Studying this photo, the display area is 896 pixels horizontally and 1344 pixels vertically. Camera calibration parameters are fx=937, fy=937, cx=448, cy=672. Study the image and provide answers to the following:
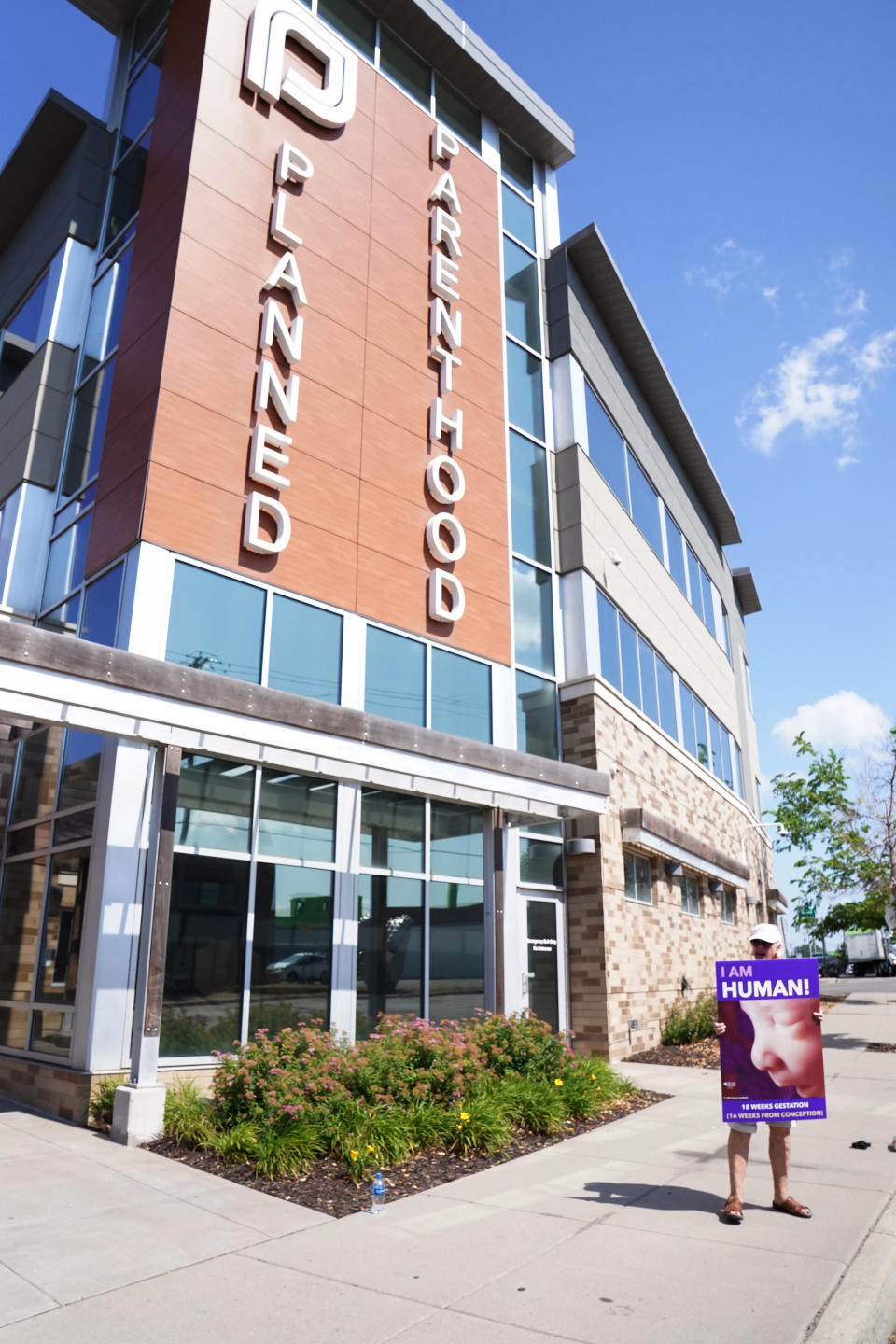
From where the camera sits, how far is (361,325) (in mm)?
14578

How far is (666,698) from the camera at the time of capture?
2206cm

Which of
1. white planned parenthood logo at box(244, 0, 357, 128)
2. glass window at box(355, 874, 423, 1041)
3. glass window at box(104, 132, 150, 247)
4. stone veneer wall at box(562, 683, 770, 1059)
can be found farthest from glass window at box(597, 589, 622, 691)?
glass window at box(104, 132, 150, 247)

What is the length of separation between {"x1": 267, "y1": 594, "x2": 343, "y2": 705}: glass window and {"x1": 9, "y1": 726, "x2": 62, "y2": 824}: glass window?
9.81ft

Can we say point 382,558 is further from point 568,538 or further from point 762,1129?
point 762,1129

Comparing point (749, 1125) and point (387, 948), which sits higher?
point (387, 948)

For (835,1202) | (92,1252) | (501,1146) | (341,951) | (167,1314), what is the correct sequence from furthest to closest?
(341,951) < (501,1146) < (835,1202) < (92,1252) < (167,1314)

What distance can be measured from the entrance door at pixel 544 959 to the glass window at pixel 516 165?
15.0 m

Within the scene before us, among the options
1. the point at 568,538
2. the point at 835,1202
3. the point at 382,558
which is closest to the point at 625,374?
the point at 568,538

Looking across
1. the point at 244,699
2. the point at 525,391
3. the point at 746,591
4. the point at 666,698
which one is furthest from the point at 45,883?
the point at 746,591

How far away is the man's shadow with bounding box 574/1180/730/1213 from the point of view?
6571 millimetres

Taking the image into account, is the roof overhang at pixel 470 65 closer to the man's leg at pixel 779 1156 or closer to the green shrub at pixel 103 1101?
the green shrub at pixel 103 1101

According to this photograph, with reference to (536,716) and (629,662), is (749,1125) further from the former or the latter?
(629,662)

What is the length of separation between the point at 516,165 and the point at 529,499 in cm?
827

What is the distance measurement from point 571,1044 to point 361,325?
1181 centimetres
